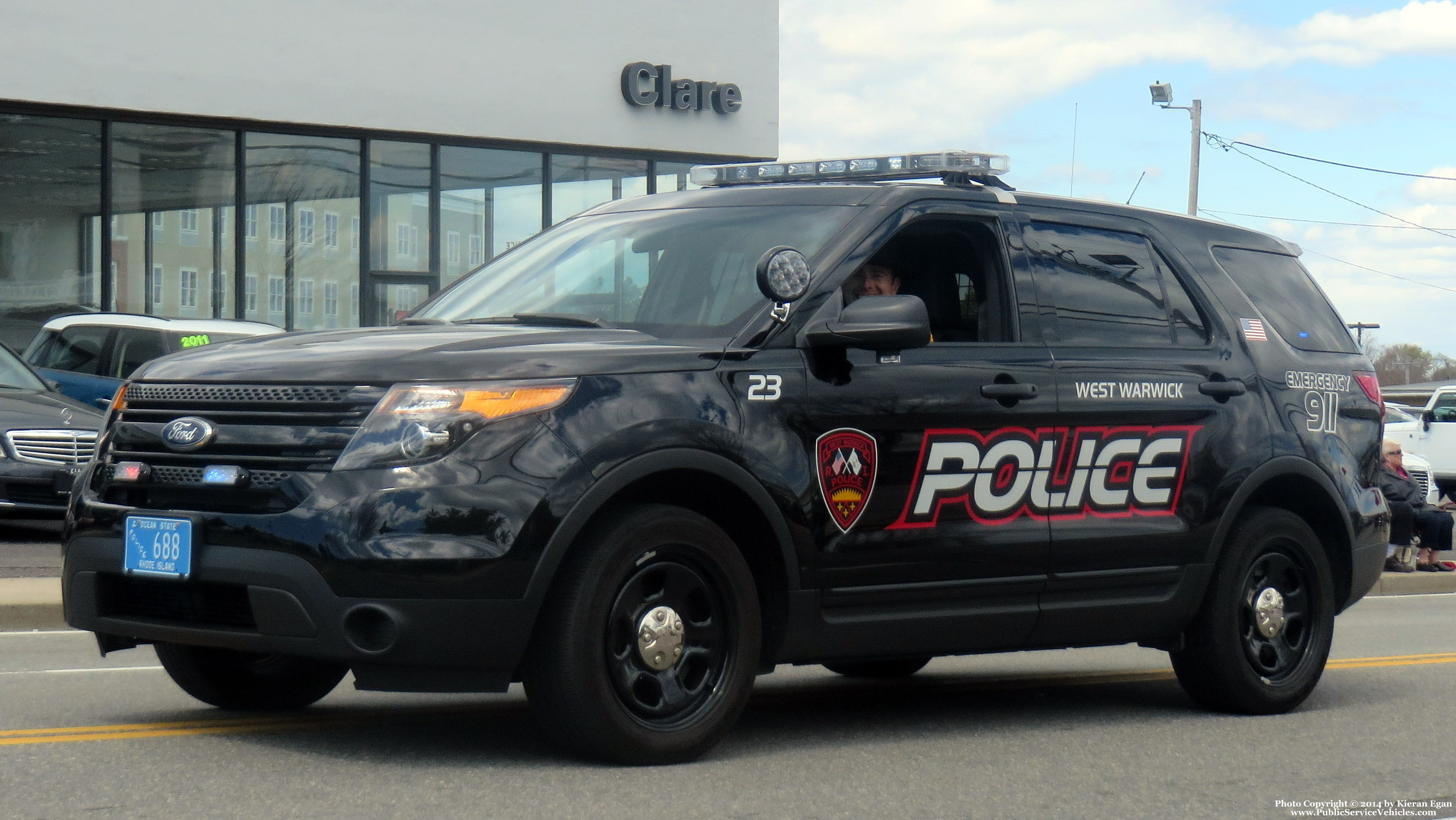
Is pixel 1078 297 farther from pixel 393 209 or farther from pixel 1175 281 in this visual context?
pixel 393 209

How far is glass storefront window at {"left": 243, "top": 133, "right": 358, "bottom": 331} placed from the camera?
24.1m

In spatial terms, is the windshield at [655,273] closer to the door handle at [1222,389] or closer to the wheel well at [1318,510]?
the door handle at [1222,389]

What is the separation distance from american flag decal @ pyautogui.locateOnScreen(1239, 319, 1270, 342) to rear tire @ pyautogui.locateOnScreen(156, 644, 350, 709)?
3952mm

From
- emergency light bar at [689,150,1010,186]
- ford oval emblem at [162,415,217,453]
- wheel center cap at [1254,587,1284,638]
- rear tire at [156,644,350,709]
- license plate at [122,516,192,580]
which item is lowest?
rear tire at [156,644,350,709]

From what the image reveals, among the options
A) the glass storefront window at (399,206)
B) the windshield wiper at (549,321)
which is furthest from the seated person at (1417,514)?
the glass storefront window at (399,206)

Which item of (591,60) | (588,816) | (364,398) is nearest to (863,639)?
(588,816)

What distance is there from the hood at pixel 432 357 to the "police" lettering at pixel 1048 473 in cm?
100

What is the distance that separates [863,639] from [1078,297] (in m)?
1.75

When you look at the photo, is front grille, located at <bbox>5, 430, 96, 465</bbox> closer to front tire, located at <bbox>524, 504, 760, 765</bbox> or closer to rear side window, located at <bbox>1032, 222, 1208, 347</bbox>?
rear side window, located at <bbox>1032, 222, 1208, 347</bbox>

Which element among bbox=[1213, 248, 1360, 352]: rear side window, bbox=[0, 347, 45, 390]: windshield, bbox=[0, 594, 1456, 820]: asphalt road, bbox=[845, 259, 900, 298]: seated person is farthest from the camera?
bbox=[0, 347, 45, 390]: windshield

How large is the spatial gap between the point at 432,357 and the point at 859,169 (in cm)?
246

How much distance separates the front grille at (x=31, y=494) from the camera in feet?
43.3

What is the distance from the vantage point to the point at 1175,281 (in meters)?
7.41

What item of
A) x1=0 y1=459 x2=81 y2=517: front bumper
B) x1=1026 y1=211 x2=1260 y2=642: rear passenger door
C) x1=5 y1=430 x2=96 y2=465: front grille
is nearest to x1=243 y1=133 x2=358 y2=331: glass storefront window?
x1=5 y1=430 x2=96 y2=465: front grille
